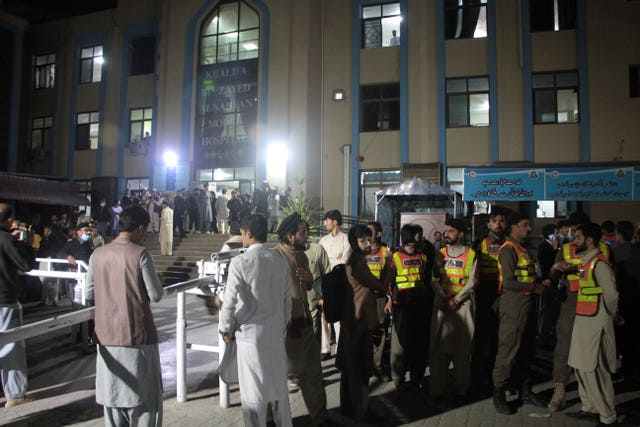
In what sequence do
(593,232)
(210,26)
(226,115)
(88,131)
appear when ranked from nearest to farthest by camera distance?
(593,232), (226,115), (210,26), (88,131)

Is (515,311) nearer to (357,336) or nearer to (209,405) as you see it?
(357,336)

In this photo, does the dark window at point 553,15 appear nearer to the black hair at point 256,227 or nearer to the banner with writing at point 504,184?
the banner with writing at point 504,184

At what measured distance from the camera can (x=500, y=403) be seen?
4.84 m

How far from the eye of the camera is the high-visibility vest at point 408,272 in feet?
18.2

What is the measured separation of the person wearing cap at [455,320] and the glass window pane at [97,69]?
23.4 m

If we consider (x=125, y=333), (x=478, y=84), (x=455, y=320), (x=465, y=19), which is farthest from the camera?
(x=465, y=19)

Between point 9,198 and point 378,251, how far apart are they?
17.5 meters

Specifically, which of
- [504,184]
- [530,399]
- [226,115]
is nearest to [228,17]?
[226,115]

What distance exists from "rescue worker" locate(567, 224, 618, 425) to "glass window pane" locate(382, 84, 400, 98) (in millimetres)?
15001

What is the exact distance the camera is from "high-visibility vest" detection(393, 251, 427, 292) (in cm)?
556

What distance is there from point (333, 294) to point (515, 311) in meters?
1.88

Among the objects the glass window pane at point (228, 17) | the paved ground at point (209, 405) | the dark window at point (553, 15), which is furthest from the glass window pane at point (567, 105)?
the glass window pane at point (228, 17)

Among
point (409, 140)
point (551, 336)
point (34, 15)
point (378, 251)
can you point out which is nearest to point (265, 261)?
point (378, 251)

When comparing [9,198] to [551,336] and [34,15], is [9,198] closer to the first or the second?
[34,15]
